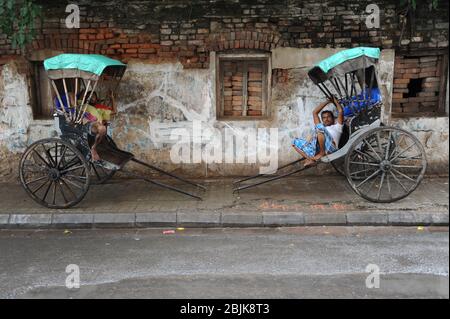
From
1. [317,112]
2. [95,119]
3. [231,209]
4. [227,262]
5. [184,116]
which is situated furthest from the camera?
[184,116]

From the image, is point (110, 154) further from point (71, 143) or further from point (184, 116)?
point (184, 116)

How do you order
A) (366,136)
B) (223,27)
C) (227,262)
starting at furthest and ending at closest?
(223,27)
(366,136)
(227,262)

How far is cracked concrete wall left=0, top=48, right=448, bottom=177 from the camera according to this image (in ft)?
25.0

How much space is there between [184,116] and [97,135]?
1.92m

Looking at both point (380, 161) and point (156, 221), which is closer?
point (156, 221)

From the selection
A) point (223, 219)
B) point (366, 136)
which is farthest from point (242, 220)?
point (366, 136)

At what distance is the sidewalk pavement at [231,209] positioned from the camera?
19.4 feet

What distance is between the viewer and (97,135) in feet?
20.6

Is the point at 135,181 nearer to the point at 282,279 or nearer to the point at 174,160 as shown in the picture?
the point at 174,160

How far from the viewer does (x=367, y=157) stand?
626 centimetres

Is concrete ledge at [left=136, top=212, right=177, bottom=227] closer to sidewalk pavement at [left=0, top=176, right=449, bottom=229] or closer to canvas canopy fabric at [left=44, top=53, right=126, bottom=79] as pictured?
sidewalk pavement at [left=0, top=176, right=449, bottom=229]

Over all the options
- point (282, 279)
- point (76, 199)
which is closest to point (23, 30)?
point (76, 199)

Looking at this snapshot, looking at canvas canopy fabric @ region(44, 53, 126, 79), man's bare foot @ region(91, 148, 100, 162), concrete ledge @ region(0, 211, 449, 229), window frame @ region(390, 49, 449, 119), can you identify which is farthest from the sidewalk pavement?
canvas canopy fabric @ region(44, 53, 126, 79)
